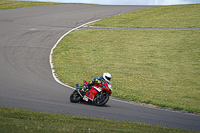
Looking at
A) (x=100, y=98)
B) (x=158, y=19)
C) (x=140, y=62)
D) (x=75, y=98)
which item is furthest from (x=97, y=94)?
(x=158, y=19)

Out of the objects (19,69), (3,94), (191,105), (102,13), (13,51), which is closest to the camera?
(3,94)

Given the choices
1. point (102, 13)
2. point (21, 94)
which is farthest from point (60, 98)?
point (102, 13)

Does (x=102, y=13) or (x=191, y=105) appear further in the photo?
(x=102, y=13)

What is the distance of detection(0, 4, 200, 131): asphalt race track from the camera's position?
36.3 feet

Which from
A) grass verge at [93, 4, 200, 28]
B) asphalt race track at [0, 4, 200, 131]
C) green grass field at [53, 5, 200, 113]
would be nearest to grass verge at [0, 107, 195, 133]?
asphalt race track at [0, 4, 200, 131]

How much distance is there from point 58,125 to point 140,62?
17080 millimetres

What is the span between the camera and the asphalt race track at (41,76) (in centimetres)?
1108

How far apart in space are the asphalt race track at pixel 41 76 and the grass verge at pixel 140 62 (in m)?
1.47

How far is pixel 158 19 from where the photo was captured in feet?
131

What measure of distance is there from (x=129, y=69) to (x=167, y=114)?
34.0 feet

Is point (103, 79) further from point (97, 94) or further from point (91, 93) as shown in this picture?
point (91, 93)

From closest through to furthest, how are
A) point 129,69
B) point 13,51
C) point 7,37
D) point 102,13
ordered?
point 129,69 → point 13,51 → point 7,37 → point 102,13

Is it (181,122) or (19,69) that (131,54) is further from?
(181,122)

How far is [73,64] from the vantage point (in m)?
23.1
